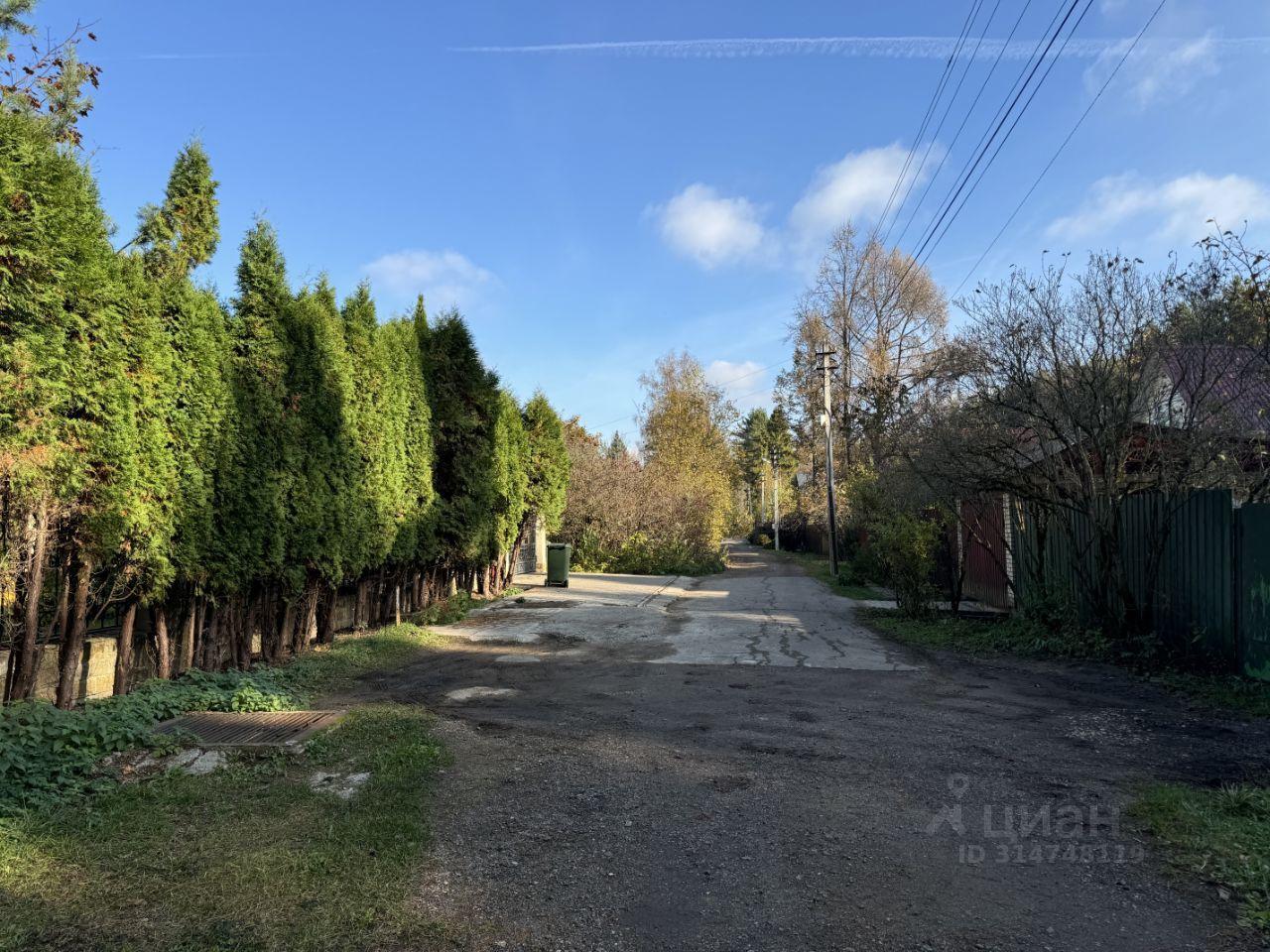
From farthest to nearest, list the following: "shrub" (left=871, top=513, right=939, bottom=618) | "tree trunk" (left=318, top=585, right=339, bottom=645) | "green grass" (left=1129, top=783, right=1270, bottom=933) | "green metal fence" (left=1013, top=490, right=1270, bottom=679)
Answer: "shrub" (left=871, top=513, right=939, bottom=618) < "tree trunk" (left=318, top=585, right=339, bottom=645) < "green metal fence" (left=1013, top=490, right=1270, bottom=679) < "green grass" (left=1129, top=783, right=1270, bottom=933)

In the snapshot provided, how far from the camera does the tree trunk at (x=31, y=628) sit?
5.30 m

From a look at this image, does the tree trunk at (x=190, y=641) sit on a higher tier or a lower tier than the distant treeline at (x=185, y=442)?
lower

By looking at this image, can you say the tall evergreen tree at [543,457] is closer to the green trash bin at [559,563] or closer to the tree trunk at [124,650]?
the green trash bin at [559,563]

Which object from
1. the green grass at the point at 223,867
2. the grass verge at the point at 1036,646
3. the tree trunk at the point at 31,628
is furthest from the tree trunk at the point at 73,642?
the grass verge at the point at 1036,646

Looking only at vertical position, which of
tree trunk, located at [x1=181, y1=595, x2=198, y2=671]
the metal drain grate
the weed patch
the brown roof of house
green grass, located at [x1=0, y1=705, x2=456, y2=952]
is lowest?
green grass, located at [x1=0, y1=705, x2=456, y2=952]

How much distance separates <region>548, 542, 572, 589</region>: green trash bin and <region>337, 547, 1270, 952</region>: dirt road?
29.5 feet

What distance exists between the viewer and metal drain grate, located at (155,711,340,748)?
5102mm

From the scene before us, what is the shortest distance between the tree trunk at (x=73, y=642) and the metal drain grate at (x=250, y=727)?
0.91 meters

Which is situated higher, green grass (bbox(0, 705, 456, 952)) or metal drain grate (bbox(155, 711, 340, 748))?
metal drain grate (bbox(155, 711, 340, 748))

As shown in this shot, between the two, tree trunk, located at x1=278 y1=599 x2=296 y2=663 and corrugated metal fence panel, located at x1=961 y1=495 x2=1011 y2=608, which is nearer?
tree trunk, located at x1=278 y1=599 x2=296 y2=663

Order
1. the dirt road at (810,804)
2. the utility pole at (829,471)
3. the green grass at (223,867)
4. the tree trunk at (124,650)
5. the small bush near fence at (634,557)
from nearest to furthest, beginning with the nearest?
the green grass at (223,867)
the dirt road at (810,804)
the tree trunk at (124,650)
the small bush near fence at (634,557)
the utility pole at (829,471)

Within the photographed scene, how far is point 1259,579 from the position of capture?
23.0ft

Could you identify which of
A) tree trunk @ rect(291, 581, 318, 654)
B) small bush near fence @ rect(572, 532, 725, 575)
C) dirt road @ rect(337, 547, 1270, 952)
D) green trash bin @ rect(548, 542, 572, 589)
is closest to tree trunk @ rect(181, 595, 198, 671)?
dirt road @ rect(337, 547, 1270, 952)

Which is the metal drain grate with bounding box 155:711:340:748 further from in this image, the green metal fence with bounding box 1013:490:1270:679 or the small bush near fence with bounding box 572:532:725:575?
the small bush near fence with bounding box 572:532:725:575
